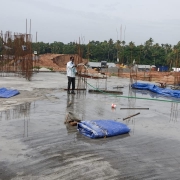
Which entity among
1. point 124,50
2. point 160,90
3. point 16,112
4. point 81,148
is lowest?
point 81,148

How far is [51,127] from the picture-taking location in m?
5.68

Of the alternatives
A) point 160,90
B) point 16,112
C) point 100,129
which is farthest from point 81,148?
point 160,90

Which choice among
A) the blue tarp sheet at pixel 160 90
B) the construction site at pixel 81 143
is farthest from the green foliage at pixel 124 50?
the construction site at pixel 81 143

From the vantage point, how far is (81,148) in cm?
446

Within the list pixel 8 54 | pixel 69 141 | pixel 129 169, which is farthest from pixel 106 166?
pixel 8 54

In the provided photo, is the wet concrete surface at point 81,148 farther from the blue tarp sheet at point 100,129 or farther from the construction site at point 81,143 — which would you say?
the blue tarp sheet at point 100,129

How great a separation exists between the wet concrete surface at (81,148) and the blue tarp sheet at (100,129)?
11cm

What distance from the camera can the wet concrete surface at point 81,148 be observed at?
3.57 metres

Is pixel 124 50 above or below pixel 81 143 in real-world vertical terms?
above

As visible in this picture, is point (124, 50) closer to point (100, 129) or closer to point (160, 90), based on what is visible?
point (160, 90)

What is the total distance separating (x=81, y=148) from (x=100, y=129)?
833mm

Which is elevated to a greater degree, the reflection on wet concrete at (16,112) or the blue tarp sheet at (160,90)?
the blue tarp sheet at (160,90)

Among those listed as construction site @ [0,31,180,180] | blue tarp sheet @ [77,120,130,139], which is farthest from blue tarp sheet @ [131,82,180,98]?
blue tarp sheet @ [77,120,130,139]

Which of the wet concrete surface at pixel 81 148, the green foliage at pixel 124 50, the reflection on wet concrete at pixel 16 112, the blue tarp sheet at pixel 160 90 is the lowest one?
the wet concrete surface at pixel 81 148
